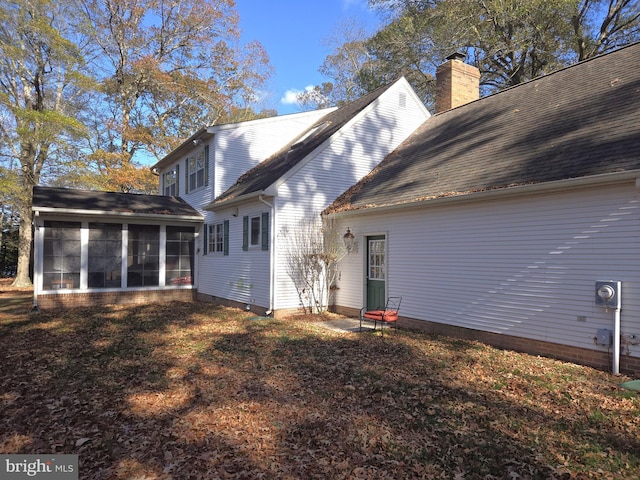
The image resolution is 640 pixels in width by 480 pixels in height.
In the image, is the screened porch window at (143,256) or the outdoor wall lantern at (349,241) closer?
the outdoor wall lantern at (349,241)

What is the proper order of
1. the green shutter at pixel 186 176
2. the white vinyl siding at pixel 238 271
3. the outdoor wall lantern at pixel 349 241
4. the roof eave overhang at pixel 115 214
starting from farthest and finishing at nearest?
the green shutter at pixel 186 176, the roof eave overhang at pixel 115 214, the white vinyl siding at pixel 238 271, the outdoor wall lantern at pixel 349 241

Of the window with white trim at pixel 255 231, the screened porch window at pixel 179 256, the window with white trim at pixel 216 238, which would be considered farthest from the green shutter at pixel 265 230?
the screened porch window at pixel 179 256

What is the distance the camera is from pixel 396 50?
66.0ft

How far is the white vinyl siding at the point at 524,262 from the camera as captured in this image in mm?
5922

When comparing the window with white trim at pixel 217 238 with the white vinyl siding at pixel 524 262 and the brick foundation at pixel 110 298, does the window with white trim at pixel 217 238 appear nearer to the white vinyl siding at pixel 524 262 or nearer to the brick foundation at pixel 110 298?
the brick foundation at pixel 110 298

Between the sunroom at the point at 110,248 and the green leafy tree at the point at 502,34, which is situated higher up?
the green leafy tree at the point at 502,34

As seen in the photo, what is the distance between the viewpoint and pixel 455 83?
1409 centimetres

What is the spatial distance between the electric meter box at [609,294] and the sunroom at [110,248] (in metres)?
12.1

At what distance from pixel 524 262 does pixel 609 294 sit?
4.72ft

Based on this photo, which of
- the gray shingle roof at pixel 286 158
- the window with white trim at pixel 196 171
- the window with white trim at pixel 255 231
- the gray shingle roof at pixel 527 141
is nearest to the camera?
the gray shingle roof at pixel 527 141

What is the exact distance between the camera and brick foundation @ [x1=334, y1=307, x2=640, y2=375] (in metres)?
5.78

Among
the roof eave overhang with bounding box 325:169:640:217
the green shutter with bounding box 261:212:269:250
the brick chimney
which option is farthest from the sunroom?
the brick chimney

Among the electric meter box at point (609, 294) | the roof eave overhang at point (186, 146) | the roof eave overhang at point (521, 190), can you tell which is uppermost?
the roof eave overhang at point (186, 146)

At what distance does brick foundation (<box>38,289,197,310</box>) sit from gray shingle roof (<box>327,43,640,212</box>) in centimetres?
683
